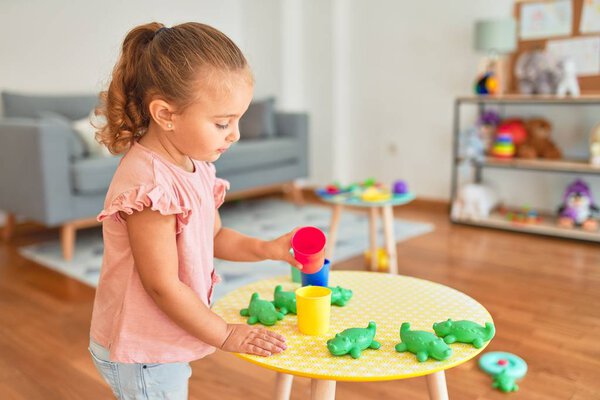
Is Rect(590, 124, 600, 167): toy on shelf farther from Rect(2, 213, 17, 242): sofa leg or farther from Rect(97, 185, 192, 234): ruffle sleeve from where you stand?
Rect(2, 213, 17, 242): sofa leg

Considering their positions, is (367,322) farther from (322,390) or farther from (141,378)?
(141,378)

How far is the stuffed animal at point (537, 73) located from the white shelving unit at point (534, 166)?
3.2 inches

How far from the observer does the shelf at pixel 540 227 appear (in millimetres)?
3145

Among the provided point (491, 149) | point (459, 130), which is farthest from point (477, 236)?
point (459, 130)

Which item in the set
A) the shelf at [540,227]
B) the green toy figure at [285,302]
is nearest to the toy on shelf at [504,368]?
the green toy figure at [285,302]

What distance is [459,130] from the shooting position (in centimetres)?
391

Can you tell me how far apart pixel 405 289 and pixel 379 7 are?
3.44m

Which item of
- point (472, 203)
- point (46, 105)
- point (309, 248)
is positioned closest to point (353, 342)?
point (309, 248)

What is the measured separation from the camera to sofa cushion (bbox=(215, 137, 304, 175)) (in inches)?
141

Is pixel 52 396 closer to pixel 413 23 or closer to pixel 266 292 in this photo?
pixel 266 292

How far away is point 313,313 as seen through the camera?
3.13 ft

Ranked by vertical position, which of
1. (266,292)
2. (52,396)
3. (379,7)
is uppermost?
(379,7)

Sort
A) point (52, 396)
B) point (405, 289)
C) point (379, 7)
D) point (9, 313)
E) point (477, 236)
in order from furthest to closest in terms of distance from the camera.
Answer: point (379, 7) → point (477, 236) → point (9, 313) → point (52, 396) → point (405, 289)

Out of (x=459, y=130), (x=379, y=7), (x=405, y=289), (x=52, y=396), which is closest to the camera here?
(x=405, y=289)
